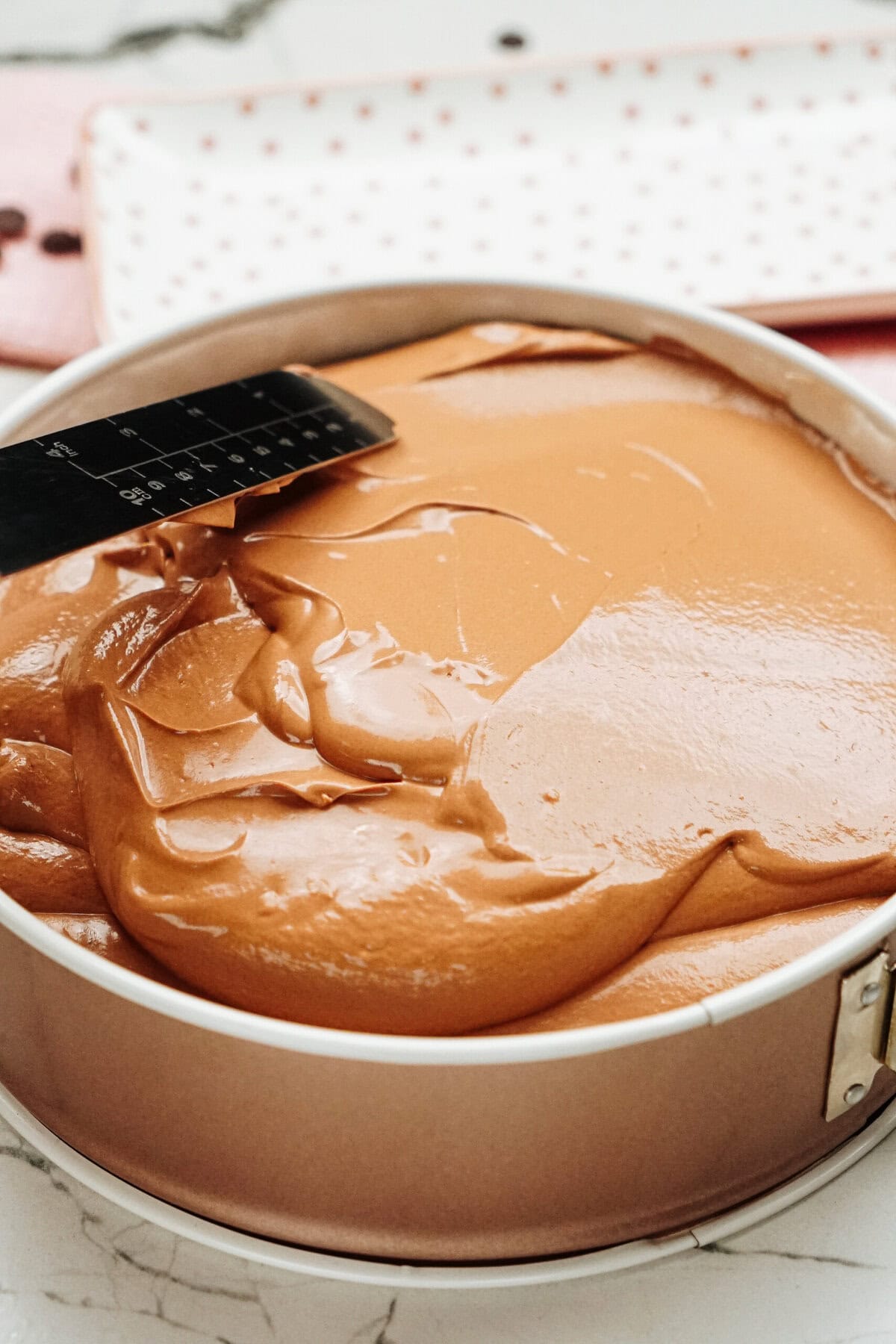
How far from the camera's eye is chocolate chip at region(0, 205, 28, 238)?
1.71 meters

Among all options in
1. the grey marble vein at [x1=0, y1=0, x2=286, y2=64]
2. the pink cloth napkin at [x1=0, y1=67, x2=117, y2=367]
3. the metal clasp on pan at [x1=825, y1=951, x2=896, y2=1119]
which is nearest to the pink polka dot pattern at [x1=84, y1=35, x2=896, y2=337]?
the pink cloth napkin at [x1=0, y1=67, x2=117, y2=367]

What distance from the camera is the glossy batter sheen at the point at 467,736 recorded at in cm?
86

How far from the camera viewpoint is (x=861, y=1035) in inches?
35.0

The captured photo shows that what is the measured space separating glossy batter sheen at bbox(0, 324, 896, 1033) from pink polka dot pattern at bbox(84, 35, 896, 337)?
0.55m

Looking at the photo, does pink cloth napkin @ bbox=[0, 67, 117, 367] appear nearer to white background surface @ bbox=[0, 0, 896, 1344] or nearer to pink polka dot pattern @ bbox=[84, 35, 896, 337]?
pink polka dot pattern @ bbox=[84, 35, 896, 337]

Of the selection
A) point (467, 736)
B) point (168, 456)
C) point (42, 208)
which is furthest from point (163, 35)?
point (467, 736)

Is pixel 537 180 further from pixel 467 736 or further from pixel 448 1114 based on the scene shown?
pixel 448 1114

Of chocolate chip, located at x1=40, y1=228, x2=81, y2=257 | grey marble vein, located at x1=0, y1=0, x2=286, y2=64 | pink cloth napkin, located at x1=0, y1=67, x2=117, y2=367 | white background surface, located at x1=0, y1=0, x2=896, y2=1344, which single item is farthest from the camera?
grey marble vein, located at x1=0, y1=0, x2=286, y2=64

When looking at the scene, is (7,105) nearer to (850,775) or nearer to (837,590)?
(837,590)

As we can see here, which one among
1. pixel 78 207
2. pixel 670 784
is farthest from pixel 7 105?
pixel 670 784

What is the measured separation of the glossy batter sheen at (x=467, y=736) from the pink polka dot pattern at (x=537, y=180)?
55 centimetres

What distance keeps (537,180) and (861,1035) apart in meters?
1.18

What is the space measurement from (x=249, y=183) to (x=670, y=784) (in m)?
1.08

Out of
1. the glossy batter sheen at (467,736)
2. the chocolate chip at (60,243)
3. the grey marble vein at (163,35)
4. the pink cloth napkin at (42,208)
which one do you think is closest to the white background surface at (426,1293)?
the glossy batter sheen at (467,736)
